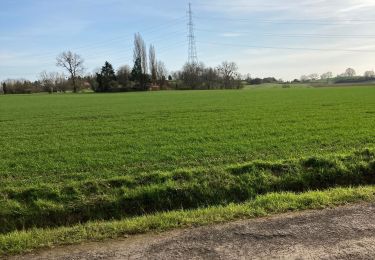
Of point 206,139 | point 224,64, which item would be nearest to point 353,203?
point 206,139

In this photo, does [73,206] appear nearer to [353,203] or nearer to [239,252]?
[239,252]

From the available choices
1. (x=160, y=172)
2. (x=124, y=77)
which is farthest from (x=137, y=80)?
(x=160, y=172)

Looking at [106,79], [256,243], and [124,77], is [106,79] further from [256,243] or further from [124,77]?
[256,243]

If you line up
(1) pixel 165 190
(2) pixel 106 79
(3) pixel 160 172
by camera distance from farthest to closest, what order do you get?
(2) pixel 106 79
(3) pixel 160 172
(1) pixel 165 190

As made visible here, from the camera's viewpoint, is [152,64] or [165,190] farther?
[152,64]

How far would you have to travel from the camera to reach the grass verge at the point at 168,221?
5372 mm

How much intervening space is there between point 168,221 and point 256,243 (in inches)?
62.7

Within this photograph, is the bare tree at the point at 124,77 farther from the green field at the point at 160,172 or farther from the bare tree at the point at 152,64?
the green field at the point at 160,172

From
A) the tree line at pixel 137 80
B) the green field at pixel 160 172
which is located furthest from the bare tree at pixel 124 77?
the green field at pixel 160 172

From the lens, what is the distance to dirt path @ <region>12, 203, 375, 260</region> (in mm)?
4555

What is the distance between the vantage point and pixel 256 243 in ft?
16.0

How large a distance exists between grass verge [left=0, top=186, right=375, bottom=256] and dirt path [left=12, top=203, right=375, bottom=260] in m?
0.28

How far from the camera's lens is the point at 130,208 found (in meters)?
7.97

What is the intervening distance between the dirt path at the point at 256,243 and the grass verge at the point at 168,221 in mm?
277
